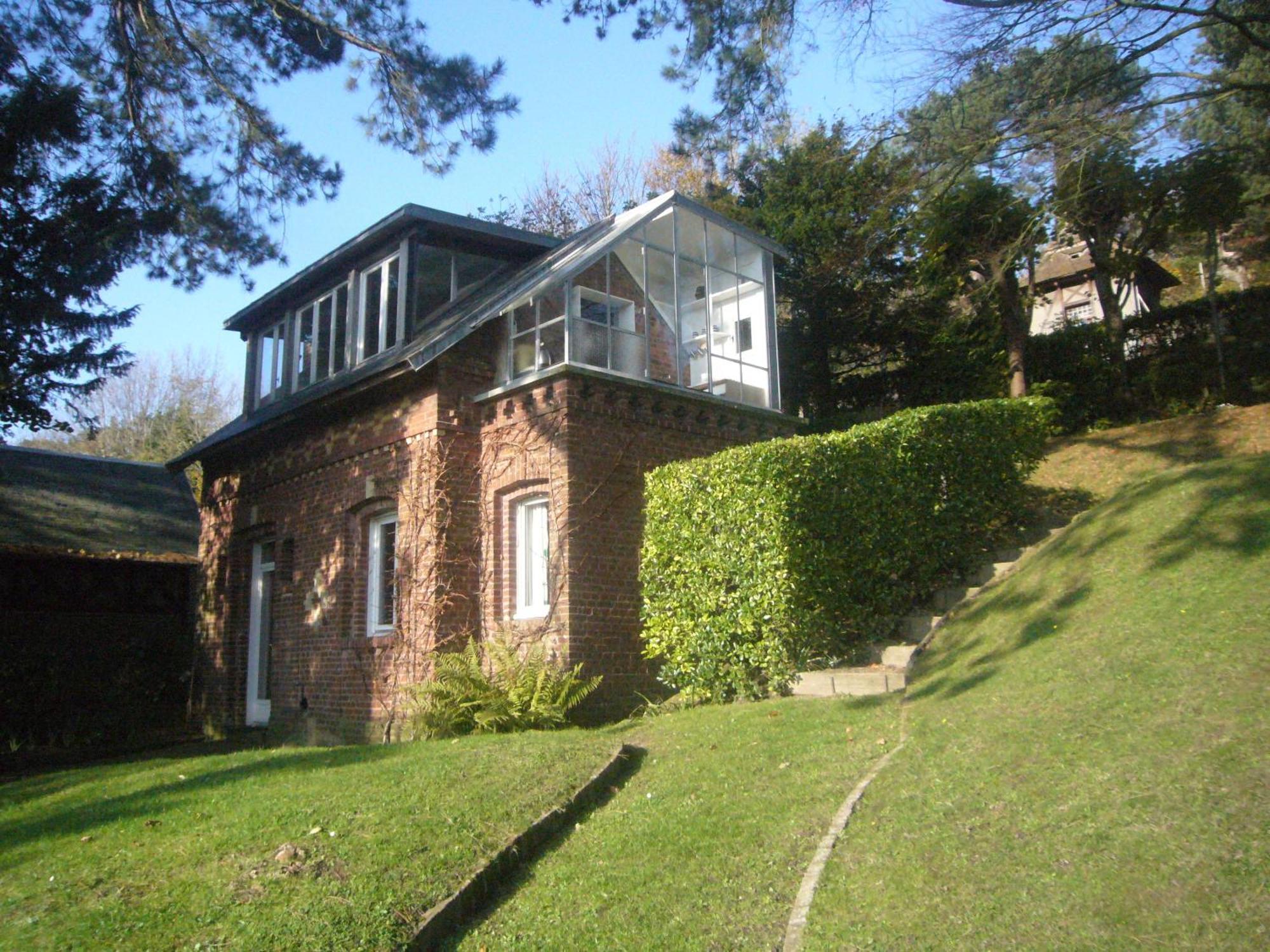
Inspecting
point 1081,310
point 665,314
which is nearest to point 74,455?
point 665,314

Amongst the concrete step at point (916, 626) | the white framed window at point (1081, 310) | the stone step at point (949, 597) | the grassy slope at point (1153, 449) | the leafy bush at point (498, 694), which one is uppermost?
the white framed window at point (1081, 310)

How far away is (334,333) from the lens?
16875mm

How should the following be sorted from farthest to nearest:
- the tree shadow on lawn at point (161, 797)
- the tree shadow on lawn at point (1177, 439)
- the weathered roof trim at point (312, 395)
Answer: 1. the tree shadow on lawn at point (1177, 439)
2. the weathered roof trim at point (312, 395)
3. the tree shadow on lawn at point (161, 797)

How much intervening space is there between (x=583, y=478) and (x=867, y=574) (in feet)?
12.0

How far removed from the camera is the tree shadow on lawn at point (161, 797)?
306 inches

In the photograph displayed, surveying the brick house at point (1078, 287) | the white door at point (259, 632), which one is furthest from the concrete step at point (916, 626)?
the brick house at point (1078, 287)

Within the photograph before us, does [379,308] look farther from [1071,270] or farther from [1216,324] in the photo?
[1071,270]

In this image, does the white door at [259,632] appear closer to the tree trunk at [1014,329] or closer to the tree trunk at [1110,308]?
the tree trunk at [1014,329]

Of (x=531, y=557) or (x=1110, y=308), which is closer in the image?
(x=531, y=557)

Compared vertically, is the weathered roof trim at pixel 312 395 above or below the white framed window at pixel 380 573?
above

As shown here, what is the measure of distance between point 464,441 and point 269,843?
24.5 ft

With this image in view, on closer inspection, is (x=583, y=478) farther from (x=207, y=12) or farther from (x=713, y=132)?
(x=207, y=12)

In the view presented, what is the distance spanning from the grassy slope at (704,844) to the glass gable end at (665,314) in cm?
597

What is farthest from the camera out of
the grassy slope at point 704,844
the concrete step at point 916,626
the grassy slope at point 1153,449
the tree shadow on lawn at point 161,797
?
the grassy slope at point 1153,449
